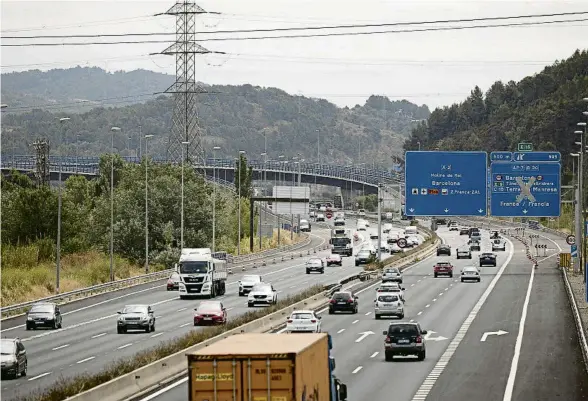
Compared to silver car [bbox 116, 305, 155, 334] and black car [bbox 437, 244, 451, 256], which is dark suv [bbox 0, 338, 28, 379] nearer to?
silver car [bbox 116, 305, 155, 334]

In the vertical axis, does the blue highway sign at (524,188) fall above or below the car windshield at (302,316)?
above

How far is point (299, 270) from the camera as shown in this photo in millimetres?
120625

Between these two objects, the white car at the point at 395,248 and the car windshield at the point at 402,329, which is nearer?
the car windshield at the point at 402,329

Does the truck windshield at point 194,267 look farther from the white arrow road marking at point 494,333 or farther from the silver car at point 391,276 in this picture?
the white arrow road marking at point 494,333

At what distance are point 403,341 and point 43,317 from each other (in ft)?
72.5

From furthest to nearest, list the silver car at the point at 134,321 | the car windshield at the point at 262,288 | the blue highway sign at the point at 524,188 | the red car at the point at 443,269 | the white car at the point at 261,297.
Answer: the red car at the point at 443,269
the blue highway sign at the point at 524,188
the car windshield at the point at 262,288
the white car at the point at 261,297
the silver car at the point at 134,321

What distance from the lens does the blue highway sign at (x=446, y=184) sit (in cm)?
8006

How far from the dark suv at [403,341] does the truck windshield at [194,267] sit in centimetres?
3621

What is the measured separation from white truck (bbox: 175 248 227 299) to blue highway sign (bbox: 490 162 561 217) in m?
18.0

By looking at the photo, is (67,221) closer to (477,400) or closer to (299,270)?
(299,270)

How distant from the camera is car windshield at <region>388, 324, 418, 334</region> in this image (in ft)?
153

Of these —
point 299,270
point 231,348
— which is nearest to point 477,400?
point 231,348

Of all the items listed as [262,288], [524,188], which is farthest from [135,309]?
[524,188]

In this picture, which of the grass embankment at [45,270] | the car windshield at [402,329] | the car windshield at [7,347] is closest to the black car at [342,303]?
the grass embankment at [45,270]
